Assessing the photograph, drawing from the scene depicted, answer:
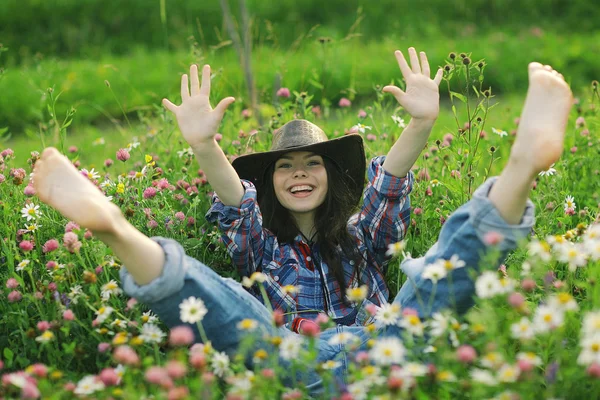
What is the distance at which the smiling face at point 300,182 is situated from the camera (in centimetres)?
284

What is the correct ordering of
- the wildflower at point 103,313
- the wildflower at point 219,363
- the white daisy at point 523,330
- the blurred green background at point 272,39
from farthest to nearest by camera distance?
1. the blurred green background at point 272,39
2. the wildflower at point 103,313
3. the wildflower at point 219,363
4. the white daisy at point 523,330

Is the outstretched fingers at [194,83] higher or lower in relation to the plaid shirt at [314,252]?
higher

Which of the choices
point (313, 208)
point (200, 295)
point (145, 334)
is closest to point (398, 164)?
point (313, 208)

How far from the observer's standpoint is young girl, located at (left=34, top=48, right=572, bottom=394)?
215 cm

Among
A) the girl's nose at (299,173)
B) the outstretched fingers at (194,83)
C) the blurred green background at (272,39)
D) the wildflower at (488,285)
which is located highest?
the outstretched fingers at (194,83)

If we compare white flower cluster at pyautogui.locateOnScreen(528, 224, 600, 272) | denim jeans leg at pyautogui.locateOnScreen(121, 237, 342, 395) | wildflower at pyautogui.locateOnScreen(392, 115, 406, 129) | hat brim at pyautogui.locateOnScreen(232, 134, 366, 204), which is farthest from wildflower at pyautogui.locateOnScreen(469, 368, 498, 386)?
wildflower at pyautogui.locateOnScreen(392, 115, 406, 129)

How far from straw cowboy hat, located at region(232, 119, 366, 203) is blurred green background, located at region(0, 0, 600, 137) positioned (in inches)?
137

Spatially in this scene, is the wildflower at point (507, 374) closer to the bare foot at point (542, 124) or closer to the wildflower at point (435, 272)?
the wildflower at point (435, 272)

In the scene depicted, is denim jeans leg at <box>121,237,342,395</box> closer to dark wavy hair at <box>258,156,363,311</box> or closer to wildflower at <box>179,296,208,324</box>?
wildflower at <box>179,296,208,324</box>

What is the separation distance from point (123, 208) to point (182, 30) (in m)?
6.00

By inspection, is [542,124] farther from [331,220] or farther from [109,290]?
[109,290]

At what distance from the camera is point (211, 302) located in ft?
7.48

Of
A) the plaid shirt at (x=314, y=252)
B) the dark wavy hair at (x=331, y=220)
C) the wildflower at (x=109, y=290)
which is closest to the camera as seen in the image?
the wildflower at (x=109, y=290)

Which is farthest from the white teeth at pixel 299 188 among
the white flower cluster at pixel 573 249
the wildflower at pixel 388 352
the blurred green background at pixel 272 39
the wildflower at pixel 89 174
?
the blurred green background at pixel 272 39
